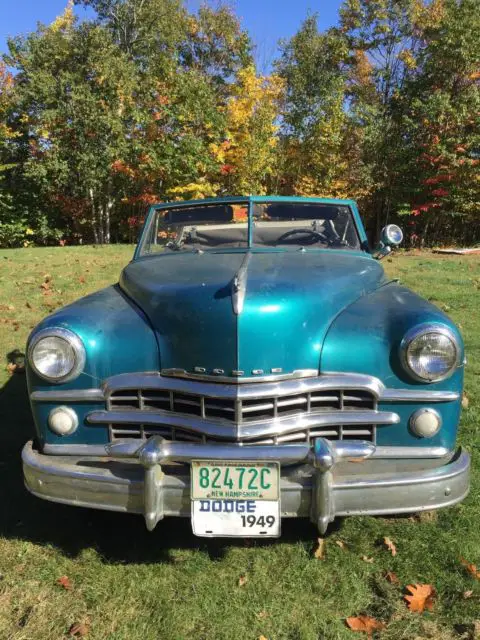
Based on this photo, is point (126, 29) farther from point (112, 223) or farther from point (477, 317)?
point (477, 317)

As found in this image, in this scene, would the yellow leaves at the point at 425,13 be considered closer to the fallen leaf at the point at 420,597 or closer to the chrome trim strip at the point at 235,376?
the chrome trim strip at the point at 235,376

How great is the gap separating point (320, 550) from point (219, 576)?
55cm

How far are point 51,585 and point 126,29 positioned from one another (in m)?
26.2

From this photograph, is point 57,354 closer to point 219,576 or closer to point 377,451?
point 219,576

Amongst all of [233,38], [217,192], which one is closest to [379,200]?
[217,192]

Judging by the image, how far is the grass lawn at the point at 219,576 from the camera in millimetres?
2240

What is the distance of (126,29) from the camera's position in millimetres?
23641

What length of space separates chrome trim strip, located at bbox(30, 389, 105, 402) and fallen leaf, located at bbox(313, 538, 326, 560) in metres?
1.38

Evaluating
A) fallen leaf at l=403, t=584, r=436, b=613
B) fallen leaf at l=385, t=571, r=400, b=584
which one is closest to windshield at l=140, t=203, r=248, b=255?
fallen leaf at l=385, t=571, r=400, b=584

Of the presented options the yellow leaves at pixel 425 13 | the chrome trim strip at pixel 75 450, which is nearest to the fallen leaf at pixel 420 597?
the chrome trim strip at pixel 75 450

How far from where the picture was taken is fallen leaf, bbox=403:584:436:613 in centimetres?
232

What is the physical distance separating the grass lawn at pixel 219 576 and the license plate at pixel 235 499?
0.43 m

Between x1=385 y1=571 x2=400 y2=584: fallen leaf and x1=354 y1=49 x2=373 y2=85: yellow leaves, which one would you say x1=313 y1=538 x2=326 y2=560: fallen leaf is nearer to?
x1=385 y1=571 x2=400 y2=584: fallen leaf

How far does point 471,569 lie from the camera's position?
99.3 inches
